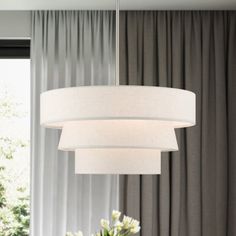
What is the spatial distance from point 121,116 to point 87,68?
1.96 meters

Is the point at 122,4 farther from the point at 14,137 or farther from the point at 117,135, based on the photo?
the point at 117,135

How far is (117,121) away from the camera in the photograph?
4.85 feet

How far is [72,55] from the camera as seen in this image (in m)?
3.27

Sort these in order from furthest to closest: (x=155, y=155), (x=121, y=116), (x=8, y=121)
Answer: (x=8, y=121)
(x=155, y=155)
(x=121, y=116)

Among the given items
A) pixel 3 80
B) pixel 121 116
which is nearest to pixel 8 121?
pixel 3 80

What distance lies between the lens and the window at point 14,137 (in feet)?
11.1

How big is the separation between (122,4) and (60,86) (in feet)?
2.17

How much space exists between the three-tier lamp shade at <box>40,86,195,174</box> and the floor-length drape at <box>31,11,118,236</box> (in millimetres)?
1595

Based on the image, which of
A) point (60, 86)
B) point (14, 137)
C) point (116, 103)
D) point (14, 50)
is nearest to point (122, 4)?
point (60, 86)

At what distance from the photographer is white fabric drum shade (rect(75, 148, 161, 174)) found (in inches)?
61.0

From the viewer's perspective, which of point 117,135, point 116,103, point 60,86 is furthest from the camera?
point 60,86

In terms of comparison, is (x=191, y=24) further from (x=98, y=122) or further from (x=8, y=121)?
(x=98, y=122)

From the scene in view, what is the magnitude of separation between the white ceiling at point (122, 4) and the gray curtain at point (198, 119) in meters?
0.09

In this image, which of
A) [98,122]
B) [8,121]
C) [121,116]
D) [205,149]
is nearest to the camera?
[121,116]
